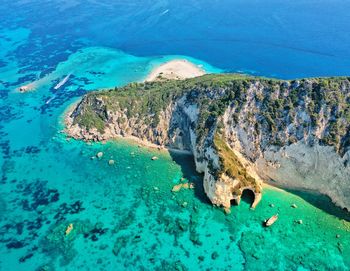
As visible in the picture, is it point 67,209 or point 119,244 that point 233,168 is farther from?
point 67,209

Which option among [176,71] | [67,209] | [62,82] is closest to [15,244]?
[67,209]

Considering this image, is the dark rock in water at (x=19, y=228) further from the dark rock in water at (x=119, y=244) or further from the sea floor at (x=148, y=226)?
the dark rock in water at (x=119, y=244)

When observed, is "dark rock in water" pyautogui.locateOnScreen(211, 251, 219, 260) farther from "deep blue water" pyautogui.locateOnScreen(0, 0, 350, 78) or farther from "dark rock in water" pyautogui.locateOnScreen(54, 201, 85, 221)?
"deep blue water" pyautogui.locateOnScreen(0, 0, 350, 78)

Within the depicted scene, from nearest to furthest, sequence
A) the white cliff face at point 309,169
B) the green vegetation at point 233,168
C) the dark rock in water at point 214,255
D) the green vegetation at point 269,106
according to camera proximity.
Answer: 1. the dark rock in water at point 214,255
2. the white cliff face at point 309,169
3. the green vegetation at point 233,168
4. the green vegetation at point 269,106

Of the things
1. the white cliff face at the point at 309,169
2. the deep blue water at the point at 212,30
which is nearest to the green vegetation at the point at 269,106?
the white cliff face at the point at 309,169

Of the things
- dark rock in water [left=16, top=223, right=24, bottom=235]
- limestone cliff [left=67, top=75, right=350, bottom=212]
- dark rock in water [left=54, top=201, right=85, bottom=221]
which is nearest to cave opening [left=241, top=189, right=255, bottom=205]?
limestone cliff [left=67, top=75, right=350, bottom=212]

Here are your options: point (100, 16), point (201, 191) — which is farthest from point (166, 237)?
point (100, 16)
